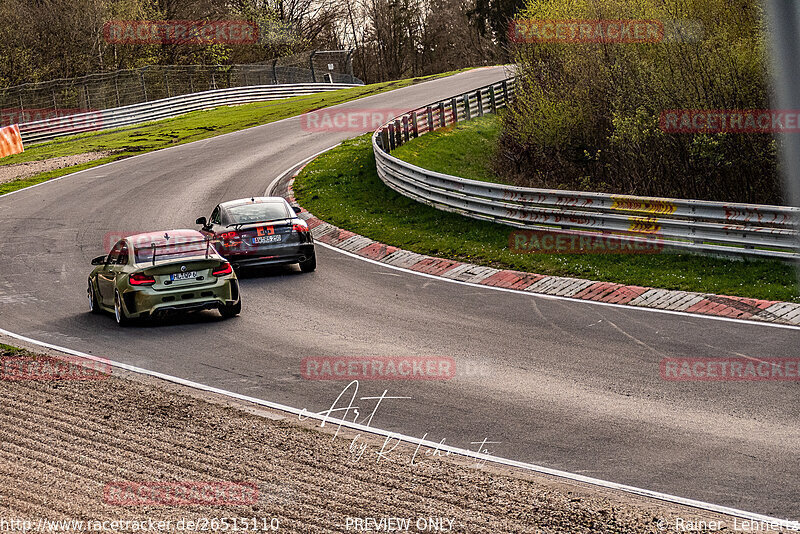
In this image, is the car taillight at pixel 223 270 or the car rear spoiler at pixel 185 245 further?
the car rear spoiler at pixel 185 245

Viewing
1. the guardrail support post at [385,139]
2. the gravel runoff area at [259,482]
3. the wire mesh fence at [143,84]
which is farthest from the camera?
the wire mesh fence at [143,84]

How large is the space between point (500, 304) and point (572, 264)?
2383mm

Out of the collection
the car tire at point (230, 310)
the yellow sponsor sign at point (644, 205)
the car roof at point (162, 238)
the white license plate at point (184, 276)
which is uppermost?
the car roof at point (162, 238)

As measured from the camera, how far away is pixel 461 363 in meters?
11.1

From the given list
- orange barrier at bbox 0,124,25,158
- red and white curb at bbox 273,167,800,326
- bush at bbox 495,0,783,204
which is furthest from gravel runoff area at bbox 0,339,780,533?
orange barrier at bbox 0,124,25,158

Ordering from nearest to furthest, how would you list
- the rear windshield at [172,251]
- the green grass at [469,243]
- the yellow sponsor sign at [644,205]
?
the rear windshield at [172,251] < the green grass at [469,243] < the yellow sponsor sign at [644,205]

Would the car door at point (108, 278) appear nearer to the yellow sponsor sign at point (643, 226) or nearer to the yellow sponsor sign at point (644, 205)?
the yellow sponsor sign at point (644, 205)

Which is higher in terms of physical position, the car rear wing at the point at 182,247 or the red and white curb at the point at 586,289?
the car rear wing at the point at 182,247

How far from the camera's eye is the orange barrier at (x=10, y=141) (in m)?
39.0

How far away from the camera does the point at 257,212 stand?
17.4m

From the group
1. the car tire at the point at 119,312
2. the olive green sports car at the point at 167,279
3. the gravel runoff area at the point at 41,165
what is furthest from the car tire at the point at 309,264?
the gravel runoff area at the point at 41,165

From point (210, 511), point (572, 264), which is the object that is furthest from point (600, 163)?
point (210, 511)

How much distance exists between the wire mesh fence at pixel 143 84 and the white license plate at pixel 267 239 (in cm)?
3130

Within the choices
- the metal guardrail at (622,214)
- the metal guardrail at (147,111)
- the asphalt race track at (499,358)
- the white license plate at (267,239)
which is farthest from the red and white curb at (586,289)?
the metal guardrail at (147,111)
